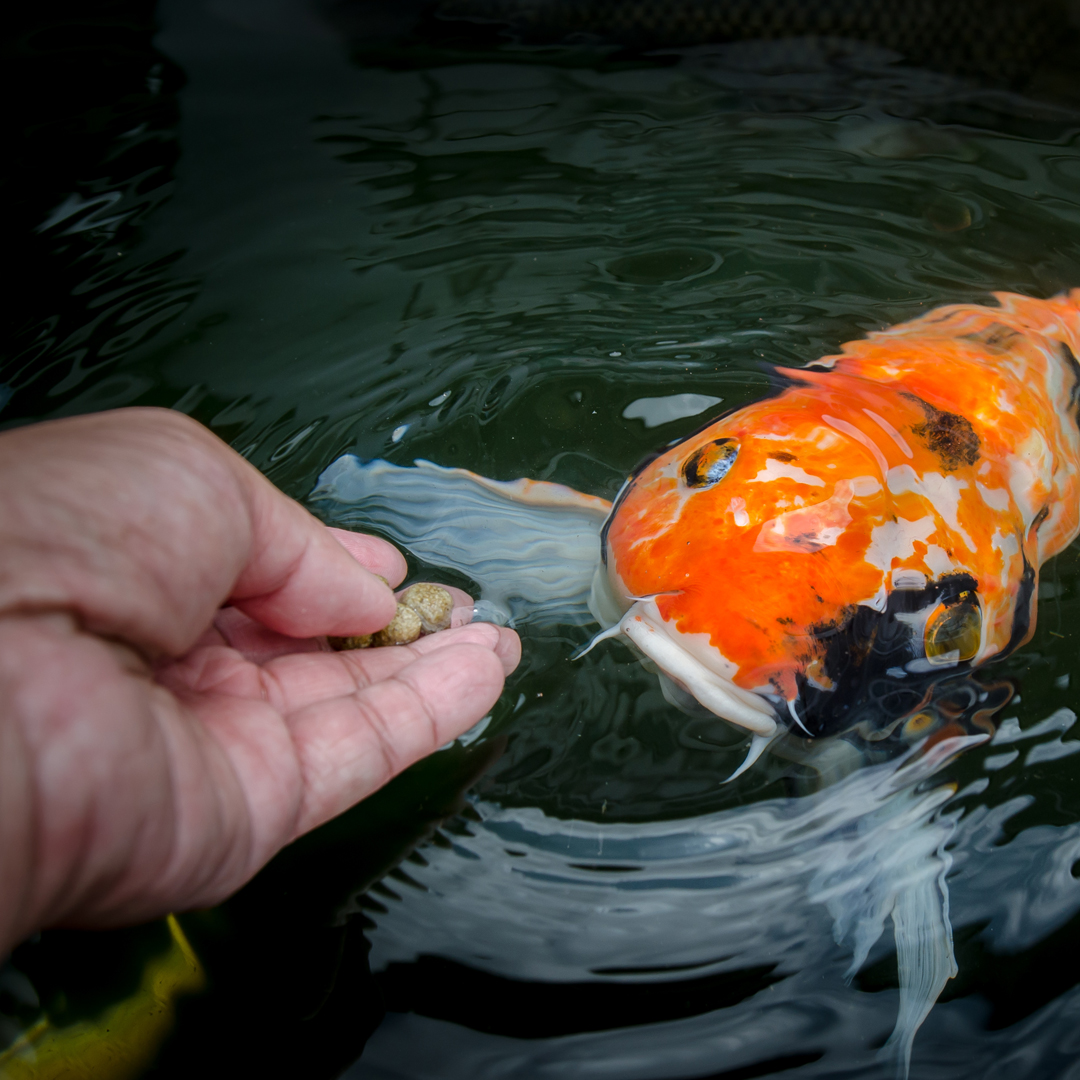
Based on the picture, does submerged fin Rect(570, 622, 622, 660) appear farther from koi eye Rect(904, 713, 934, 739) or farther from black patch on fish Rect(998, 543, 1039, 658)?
black patch on fish Rect(998, 543, 1039, 658)

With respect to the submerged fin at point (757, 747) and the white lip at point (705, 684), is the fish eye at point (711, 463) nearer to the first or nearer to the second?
the white lip at point (705, 684)

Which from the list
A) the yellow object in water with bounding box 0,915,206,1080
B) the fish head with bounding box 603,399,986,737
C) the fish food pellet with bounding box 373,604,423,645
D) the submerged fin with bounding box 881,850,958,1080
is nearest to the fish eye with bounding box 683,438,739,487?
the fish head with bounding box 603,399,986,737

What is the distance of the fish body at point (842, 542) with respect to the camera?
156 cm

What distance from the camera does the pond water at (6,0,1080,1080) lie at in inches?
61.9

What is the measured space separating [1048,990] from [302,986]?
1.52 m

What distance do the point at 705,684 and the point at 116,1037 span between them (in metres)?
1.34

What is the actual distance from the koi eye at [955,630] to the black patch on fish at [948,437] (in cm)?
33

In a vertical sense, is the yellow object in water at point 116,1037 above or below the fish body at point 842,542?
below

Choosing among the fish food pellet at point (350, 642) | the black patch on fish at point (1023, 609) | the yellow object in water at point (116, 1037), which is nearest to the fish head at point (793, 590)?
the black patch on fish at point (1023, 609)

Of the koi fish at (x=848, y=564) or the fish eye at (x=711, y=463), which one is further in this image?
the fish eye at (x=711, y=463)

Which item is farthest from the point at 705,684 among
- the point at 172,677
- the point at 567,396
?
the point at 567,396

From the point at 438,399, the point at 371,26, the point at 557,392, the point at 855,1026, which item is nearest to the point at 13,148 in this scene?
the point at 371,26

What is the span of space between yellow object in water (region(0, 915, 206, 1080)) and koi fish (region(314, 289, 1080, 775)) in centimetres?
106

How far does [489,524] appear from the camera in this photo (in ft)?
7.15
